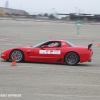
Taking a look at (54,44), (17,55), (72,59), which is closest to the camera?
(72,59)

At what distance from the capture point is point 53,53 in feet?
52.7

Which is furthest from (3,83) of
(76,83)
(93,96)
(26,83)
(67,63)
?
→ (67,63)

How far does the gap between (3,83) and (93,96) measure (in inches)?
112

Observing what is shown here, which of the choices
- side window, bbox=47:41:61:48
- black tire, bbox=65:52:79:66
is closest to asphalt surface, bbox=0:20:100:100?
black tire, bbox=65:52:79:66

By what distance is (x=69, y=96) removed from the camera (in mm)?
8664

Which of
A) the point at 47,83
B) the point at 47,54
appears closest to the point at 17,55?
the point at 47,54

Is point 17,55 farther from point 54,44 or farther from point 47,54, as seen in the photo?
point 54,44

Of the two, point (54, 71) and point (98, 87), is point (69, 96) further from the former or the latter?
point (54, 71)

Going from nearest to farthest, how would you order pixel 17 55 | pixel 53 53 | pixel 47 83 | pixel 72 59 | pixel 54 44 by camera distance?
1. pixel 47 83
2. pixel 72 59
3. pixel 53 53
4. pixel 17 55
5. pixel 54 44

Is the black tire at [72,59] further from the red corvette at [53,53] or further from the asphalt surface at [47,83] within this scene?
the asphalt surface at [47,83]

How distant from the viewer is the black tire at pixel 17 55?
53.1 feet

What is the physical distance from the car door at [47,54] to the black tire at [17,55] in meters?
0.63

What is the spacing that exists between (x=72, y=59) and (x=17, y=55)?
2.48 m

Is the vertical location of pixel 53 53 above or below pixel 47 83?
above
